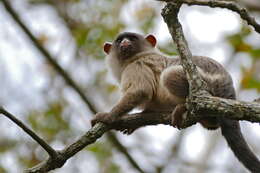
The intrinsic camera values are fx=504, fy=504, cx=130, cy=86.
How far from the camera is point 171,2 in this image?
454 centimetres

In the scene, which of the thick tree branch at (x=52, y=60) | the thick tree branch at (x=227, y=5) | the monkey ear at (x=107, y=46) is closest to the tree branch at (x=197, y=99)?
the thick tree branch at (x=227, y=5)

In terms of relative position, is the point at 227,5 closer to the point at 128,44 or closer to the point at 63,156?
the point at 63,156

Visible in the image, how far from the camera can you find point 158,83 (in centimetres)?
677

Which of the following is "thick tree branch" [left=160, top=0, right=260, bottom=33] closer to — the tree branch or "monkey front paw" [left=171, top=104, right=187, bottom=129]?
the tree branch

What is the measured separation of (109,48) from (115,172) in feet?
8.07

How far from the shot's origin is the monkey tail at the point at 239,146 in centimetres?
565

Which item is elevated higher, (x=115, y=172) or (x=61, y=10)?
(x=61, y=10)

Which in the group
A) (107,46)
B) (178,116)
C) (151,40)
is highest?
(107,46)

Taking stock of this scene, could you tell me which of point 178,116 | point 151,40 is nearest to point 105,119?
point 178,116

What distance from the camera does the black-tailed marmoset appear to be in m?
5.86

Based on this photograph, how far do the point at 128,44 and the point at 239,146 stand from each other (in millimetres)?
2593

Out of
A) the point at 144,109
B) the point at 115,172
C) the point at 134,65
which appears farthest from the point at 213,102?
the point at 115,172

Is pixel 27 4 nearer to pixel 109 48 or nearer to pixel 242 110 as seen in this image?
pixel 109 48

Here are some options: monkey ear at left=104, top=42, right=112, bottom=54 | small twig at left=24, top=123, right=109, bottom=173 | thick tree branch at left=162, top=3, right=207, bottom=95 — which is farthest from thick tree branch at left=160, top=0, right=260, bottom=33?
monkey ear at left=104, top=42, right=112, bottom=54
